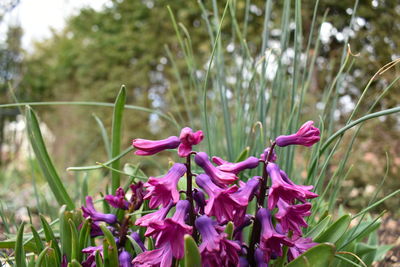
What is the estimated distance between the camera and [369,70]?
3.52m

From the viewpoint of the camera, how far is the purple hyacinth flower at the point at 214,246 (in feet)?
1.83

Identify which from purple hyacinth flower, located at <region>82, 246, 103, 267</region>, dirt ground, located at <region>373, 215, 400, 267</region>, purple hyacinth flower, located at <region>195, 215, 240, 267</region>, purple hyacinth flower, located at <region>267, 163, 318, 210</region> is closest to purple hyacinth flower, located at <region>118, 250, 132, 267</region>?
purple hyacinth flower, located at <region>82, 246, 103, 267</region>

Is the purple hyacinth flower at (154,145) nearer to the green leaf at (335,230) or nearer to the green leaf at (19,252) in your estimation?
the green leaf at (19,252)

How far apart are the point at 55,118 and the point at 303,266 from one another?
9.73 metres

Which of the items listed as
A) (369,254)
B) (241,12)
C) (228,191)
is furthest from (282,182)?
(241,12)

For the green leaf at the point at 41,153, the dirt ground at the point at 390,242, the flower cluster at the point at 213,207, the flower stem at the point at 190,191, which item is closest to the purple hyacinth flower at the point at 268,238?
the flower cluster at the point at 213,207

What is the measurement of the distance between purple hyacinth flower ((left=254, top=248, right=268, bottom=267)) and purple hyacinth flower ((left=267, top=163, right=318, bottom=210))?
8 cm

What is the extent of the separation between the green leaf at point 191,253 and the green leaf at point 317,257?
15cm

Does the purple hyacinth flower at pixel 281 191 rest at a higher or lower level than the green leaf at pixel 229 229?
higher

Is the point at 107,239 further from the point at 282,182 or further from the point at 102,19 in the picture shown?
the point at 102,19

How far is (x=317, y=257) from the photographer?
1.85 feet

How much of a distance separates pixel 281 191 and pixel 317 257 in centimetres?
10

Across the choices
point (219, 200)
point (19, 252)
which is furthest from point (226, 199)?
point (19, 252)

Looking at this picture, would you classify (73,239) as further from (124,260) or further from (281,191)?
(281,191)
